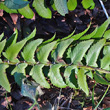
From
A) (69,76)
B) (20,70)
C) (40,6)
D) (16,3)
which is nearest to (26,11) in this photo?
(40,6)

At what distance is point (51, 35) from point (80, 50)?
56 centimetres

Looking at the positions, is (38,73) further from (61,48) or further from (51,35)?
(51,35)

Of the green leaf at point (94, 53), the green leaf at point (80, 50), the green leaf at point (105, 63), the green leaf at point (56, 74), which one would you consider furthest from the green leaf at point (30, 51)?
the green leaf at point (105, 63)

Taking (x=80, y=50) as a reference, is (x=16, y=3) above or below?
above

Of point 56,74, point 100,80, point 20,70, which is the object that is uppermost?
point 20,70

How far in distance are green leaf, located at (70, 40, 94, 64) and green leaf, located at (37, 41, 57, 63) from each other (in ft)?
0.55

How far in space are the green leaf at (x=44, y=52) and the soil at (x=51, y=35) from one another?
0.42 metres

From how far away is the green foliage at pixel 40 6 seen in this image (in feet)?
3.59

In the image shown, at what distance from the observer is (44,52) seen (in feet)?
4.35

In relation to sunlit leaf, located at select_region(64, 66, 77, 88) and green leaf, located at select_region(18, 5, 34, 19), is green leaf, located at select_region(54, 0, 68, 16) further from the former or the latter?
sunlit leaf, located at select_region(64, 66, 77, 88)

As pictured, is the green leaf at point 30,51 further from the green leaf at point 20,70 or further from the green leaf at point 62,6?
Answer: the green leaf at point 62,6

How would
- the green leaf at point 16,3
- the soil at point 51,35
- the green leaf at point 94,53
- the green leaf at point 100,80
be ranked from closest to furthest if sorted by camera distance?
the green leaf at point 16,3, the green leaf at point 100,80, the green leaf at point 94,53, the soil at point 51,35

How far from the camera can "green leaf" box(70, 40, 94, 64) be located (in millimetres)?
1317

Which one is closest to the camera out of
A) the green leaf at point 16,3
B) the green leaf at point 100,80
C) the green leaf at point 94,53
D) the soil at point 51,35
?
the green leaf at point 16,3
